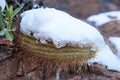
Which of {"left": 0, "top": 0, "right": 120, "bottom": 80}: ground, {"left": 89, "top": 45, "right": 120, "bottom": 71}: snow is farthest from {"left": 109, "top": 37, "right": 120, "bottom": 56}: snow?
{"left": 0, "top": 0, "right": 120, "bottom": 80}: ground

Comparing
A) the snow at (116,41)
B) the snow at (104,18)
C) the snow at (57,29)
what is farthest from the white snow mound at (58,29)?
the snow at (104,18)

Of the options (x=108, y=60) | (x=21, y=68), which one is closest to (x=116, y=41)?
(x=108, y=60)

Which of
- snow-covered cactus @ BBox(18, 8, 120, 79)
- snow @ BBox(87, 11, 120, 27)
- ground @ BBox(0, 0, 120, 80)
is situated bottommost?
ground @ BBox(0, 0, 120, 80)

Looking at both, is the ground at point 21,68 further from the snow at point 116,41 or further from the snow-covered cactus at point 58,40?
the snow at point 116,41

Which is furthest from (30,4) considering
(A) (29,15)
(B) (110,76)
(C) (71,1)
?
(C) (71,1)

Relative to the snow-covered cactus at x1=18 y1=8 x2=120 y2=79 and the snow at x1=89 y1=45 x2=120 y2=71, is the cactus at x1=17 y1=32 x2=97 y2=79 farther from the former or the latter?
the snow at x1=89 y1=45 x2=120 y2=71

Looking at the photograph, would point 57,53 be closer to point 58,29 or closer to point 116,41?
point 58,29

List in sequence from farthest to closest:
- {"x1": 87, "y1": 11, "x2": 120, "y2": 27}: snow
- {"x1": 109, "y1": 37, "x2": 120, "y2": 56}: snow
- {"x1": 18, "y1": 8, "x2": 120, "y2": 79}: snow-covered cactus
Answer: {"x1": 87, "y1": 11, "x2": 120, "y2": 27}: snow, {"x1": 109, "y1": 37, "x2": 120, "y2": 56}: snow, {"x1": 18, "y1": 8, "x2": 120, "y2": 79}: snow-covered cactus

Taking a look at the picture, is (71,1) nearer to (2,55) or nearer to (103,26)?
(103,26)
